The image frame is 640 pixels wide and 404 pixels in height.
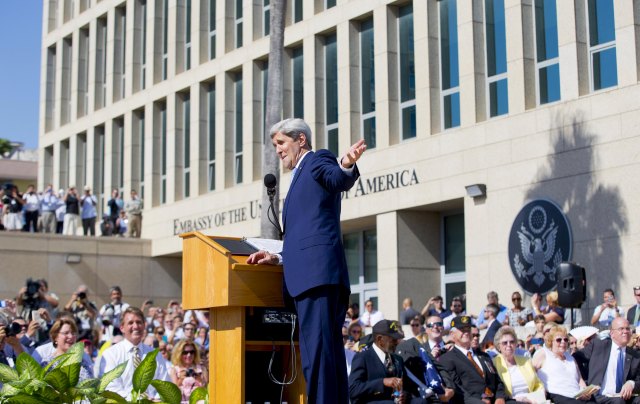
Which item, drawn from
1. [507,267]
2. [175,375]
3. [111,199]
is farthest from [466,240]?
[111,199]

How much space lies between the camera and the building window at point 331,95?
2989 cm

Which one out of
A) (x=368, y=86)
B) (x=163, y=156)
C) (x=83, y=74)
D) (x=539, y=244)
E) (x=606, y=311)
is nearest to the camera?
(x=606, y=311)

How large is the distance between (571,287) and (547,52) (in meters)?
9.02

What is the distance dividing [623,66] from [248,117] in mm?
14112

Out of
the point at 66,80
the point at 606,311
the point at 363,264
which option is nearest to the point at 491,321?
the point at 606,311

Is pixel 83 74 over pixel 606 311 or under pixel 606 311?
over

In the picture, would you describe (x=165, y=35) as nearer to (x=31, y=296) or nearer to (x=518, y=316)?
(x=31, y=296)

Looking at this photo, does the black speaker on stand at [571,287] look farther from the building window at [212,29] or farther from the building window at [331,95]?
the building window at [212,29]

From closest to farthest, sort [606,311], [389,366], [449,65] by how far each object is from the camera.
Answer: [389,366]
[606,311]
[449,65]

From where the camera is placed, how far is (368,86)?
2867 cm

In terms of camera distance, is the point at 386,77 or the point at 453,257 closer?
the point at 453,257

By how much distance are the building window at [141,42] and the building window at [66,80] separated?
5704 mm

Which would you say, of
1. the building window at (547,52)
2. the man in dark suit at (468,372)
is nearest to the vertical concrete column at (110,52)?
the building window at (547,52)

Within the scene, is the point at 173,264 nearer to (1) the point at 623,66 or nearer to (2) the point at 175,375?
(1) the point at 623,66
